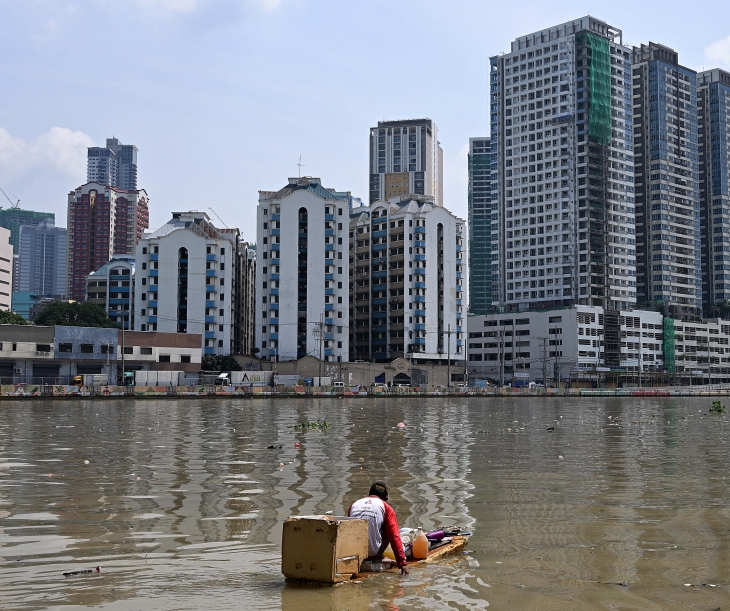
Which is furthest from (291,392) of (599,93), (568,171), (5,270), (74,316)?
(5,270)

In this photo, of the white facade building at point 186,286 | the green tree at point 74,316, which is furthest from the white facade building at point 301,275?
the green tree at point 74,316

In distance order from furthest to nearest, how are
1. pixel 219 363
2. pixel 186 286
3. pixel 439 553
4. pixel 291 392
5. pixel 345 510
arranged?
pixel 186 286 → pixel 219 363 → pixel 291 392 → pixel 345 510 → pixel 439 553

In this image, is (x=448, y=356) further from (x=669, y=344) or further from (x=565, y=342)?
(x=669, y=344)

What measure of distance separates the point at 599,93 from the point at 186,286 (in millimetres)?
102608

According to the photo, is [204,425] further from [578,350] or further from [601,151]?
[601,151]

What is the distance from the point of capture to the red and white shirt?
12766 millimetres

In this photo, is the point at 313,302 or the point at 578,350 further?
the point at 578,350

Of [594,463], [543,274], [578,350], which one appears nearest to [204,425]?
[594,463]

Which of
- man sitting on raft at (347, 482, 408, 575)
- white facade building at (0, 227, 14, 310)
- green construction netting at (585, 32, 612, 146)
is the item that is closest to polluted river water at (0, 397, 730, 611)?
man sitting on raft at (347, 482, 408, 575)

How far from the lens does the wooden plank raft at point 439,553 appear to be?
1266cm

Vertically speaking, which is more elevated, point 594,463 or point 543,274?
point 543,274

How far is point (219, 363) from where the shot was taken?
410ft

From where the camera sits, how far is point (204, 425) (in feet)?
158

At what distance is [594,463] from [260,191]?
12128cm
